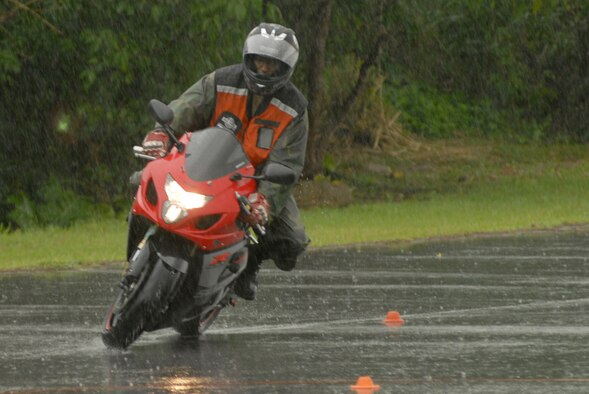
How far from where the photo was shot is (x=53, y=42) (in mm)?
26453

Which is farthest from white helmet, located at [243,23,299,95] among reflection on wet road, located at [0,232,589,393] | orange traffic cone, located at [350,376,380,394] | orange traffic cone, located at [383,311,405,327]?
orange traffic cone, located at [350,376,380,394]

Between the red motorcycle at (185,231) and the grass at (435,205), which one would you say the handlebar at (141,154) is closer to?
the red motorcycle at (185,231)

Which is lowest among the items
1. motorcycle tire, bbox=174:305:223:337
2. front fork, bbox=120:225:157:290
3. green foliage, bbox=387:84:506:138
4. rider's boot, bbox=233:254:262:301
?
green foliage, bbox=387:84:506:138

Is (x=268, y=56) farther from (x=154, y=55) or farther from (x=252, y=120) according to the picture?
(x=154, y=55)

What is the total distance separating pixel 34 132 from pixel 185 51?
315 centimetres

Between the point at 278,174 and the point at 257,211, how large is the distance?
25cm

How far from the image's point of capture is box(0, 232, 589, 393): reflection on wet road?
891 cm

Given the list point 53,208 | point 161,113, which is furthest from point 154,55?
point 161,113

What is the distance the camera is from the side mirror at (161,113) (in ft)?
33.2

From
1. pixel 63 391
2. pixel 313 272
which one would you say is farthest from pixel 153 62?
pixel 63 391

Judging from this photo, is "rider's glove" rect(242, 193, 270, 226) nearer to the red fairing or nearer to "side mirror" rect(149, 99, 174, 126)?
the red fairing

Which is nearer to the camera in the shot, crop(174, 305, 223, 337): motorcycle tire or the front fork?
the front fork

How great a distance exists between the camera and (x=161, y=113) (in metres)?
10.1

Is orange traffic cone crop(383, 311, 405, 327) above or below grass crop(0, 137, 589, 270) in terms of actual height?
above
